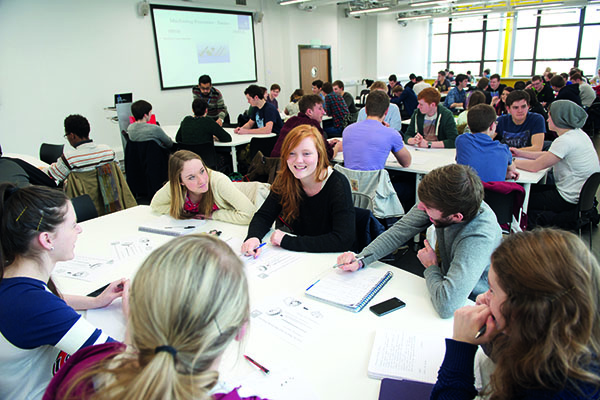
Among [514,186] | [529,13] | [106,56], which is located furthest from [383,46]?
[514,186]

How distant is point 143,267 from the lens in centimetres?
71

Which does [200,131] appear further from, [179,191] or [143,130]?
[179,191]

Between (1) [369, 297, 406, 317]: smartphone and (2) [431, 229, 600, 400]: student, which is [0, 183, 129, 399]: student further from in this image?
(2) [431, 229, 600, 400]: student

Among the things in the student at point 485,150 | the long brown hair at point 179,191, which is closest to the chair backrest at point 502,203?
the student at point 485,150

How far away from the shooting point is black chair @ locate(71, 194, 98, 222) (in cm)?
253

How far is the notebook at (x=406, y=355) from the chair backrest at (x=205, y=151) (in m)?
3.74

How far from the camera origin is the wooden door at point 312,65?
35.3ft

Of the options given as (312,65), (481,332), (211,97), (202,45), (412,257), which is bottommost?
(412,257)

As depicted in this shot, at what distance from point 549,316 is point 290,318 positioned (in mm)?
821

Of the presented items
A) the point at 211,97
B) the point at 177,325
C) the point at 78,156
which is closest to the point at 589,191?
the point at 177,325

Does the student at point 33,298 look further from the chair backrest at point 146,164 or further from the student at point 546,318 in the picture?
the chair backrest at point 146,164

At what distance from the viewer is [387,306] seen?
140 cm

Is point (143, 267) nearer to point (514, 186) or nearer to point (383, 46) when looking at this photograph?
point (514, 186)

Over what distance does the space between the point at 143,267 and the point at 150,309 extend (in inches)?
3.4
